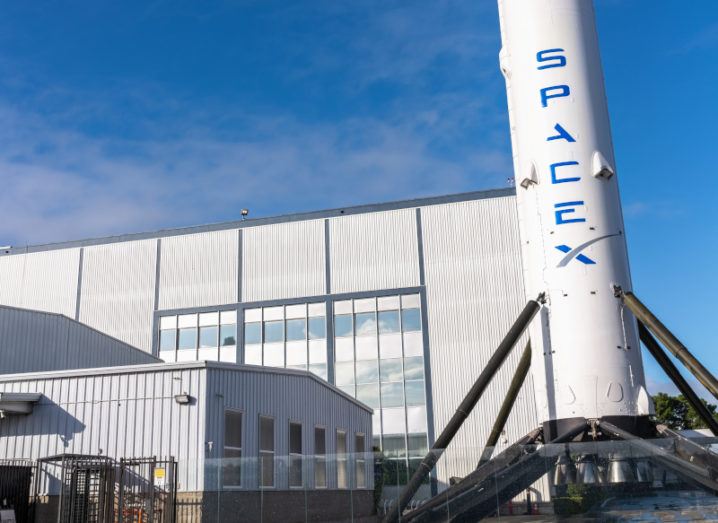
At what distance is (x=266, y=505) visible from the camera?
2108 cm

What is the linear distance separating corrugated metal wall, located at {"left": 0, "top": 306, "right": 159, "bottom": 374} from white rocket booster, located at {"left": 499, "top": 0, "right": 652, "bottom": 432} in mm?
20578

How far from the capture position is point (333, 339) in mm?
45062

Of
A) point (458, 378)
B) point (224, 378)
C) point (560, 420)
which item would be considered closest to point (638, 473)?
point (560, 420)

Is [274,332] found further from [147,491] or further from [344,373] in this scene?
[147,491]

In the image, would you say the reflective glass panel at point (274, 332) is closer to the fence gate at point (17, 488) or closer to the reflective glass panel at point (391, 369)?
the reflective glass panel at point (391, 369)

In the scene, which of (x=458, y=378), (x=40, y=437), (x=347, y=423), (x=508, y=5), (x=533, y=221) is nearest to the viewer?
(x=533, y=221)

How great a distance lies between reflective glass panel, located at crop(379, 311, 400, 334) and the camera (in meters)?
44.6

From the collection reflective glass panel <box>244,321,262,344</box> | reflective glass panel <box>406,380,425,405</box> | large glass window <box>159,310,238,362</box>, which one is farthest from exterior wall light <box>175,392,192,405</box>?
large glass window <box>159,310,238,362</box>

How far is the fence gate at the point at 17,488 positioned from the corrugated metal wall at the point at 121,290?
25.8m

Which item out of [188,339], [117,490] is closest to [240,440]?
[117,490]

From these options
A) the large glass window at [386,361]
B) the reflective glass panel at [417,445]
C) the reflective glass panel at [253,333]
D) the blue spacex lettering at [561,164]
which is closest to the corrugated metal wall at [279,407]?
the blue spacex lettering at [561,164]

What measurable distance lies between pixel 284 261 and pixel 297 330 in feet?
13.6

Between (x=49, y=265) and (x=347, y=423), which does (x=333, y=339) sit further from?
(x=49, y=265)

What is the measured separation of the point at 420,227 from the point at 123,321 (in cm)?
1878
